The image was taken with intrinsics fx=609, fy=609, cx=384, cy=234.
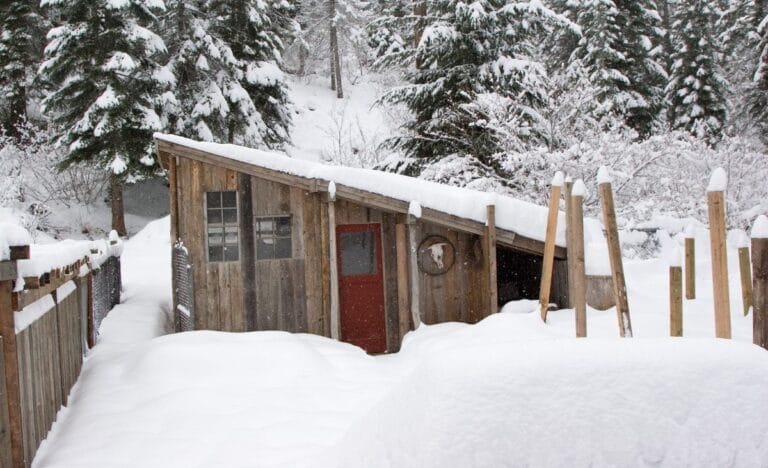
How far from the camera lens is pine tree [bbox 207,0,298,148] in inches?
822

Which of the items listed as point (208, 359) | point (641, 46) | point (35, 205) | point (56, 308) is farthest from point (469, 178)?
point (35, 205)

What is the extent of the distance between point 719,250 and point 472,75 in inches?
437

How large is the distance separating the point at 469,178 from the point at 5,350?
38.6 ft

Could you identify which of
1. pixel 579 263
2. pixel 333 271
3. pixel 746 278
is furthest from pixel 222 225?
pixel 746 278

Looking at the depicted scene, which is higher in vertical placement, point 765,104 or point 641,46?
point 641,46

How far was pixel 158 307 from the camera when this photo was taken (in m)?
13.1

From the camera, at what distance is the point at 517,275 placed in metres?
12.2

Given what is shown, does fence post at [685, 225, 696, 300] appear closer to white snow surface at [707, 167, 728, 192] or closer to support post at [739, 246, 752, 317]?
support post at [739, 246, 752, 317]

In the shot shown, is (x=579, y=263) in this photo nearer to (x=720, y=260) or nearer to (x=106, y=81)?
(x=720, y=260)

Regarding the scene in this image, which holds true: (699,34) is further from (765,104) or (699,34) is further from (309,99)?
(309,99)

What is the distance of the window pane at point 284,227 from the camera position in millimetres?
10336

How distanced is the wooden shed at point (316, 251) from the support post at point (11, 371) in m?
5.81

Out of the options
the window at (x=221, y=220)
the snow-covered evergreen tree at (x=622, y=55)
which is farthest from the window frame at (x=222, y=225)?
the snow-covered evergreen tree at (x=622, y=55)

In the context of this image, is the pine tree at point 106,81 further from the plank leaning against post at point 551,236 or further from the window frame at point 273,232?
the plank leaning against post at point 551,236
